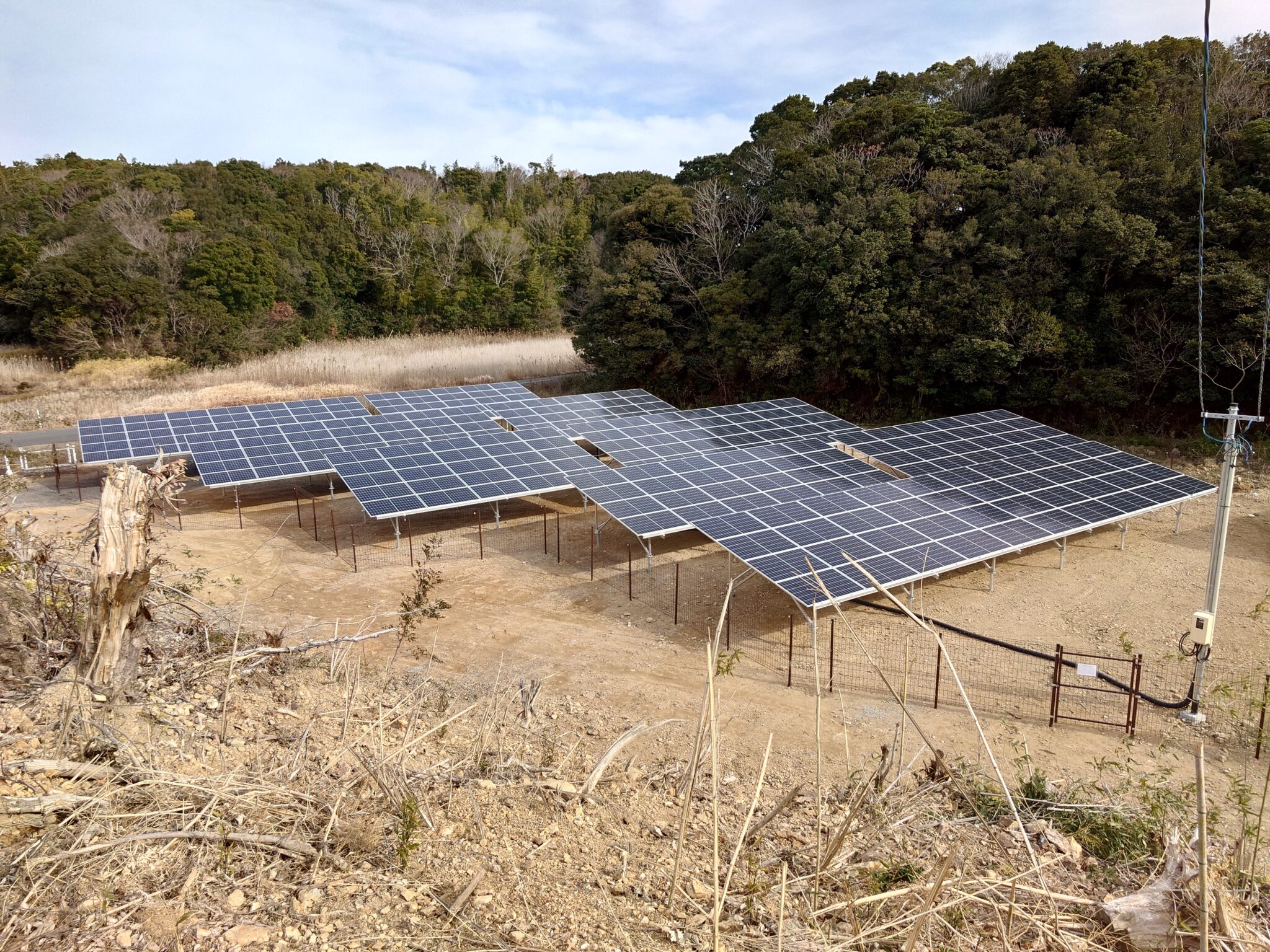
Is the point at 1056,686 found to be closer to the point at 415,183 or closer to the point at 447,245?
the point at 447,245

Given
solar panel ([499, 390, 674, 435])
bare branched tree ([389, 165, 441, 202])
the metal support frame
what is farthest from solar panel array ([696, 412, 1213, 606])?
bare branched tree ([389, 165, 441, 202])

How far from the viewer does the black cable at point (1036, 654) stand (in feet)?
41.5

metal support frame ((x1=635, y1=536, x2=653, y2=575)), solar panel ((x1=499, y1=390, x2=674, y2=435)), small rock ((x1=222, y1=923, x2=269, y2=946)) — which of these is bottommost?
metal support frame ((x1=635, y1=536, x2=653, y2=575))

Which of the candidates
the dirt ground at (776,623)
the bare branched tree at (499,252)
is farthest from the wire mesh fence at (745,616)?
the bare branched tree at (499,252)

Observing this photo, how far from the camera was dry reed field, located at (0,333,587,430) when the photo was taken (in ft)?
106

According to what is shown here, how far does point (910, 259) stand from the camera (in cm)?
2852

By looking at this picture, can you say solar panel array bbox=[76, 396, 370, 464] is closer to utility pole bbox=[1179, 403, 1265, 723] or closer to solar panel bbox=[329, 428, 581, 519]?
solar panel bbox=[329, 428, 581, 519]

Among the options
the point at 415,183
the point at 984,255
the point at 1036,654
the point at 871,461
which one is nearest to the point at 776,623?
the point at 1036,654

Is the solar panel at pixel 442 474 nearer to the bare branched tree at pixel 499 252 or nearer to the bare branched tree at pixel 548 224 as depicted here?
the bare branched tree at pixel 499 252

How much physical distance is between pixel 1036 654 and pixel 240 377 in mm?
36906

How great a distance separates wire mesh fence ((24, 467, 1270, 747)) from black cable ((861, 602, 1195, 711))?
7cm

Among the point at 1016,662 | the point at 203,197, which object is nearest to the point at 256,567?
the point at 1016,662

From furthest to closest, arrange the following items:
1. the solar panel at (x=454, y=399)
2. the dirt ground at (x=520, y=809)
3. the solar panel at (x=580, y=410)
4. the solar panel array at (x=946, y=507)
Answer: the solar panel at (x=454, y=399)
the solar panel at (x=580, y=410)
the solar panel array at (x=946, y=507)
the dirt ground at (x=520, y=809)

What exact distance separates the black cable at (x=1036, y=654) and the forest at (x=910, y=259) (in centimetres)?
1246
